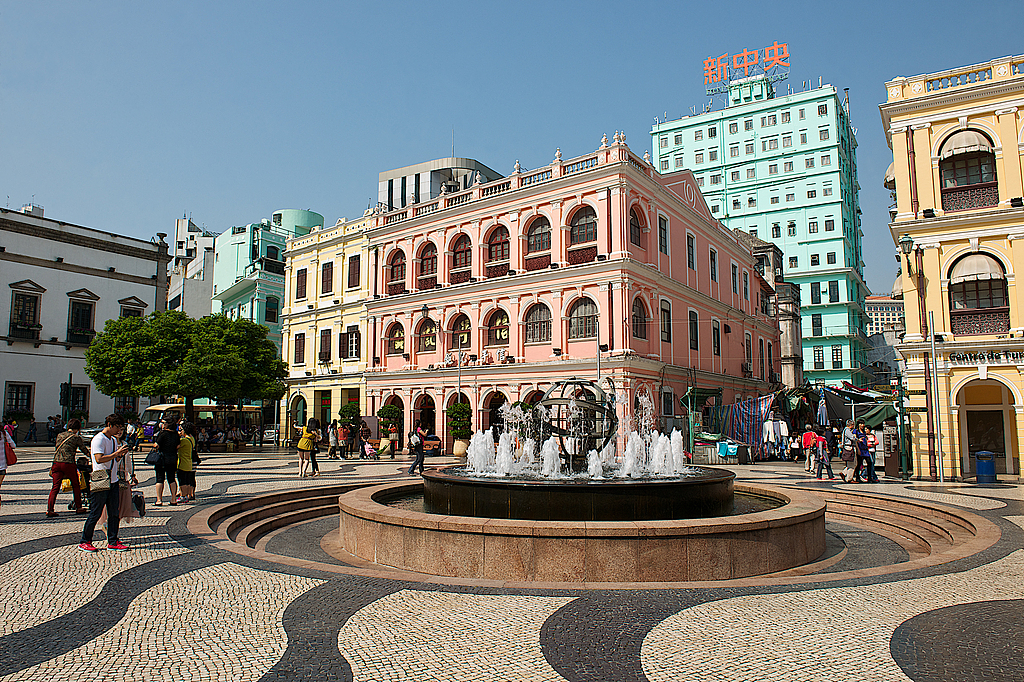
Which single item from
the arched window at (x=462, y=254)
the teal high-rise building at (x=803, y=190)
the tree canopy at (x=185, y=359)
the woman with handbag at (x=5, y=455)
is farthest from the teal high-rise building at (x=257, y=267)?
the teal high-rise building at (x=803, y=190)

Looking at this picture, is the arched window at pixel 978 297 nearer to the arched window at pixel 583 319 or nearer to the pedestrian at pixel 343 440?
the arched window at pixel 583 319

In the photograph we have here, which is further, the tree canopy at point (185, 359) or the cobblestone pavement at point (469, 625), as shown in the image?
the tree canopy at point (185, 359)

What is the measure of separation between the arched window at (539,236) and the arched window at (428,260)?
6.32 m

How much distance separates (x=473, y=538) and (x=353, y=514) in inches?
91.6

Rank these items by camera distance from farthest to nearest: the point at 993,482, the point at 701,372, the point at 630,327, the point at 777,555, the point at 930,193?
the point at 701,372
the point at 630,327
the point at 930,193
the point at 993,482
the point at 777,555

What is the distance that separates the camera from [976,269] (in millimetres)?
20078

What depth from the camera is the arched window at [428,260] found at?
35.8m

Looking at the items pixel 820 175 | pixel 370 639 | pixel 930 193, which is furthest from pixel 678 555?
pixel 820 175

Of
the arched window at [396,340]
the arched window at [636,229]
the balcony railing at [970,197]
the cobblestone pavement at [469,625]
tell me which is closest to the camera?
the cobblestone pavement at [469,625]

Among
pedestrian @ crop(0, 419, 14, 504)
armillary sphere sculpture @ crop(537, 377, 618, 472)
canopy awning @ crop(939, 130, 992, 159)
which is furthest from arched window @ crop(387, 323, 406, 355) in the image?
canopy awning @ crop(939, 130, 992, 159)

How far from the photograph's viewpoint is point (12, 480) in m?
18.0

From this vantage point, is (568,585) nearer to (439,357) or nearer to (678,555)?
(678,555)

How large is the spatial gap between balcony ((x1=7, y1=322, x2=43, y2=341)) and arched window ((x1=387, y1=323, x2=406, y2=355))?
2256 cm

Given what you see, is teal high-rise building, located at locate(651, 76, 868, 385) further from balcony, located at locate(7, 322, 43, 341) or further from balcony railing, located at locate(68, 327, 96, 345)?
balcony, located at locate(7, 322, 43, 341)
